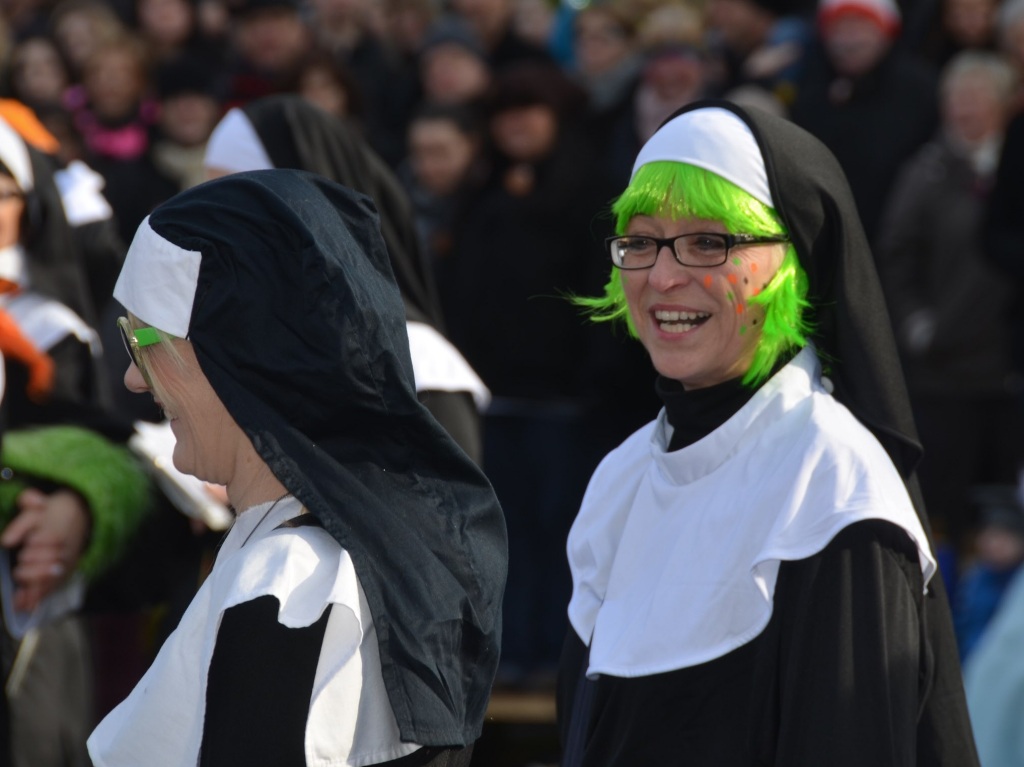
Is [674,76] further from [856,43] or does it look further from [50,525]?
[50,525]

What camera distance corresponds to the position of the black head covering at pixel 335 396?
78.7 inches

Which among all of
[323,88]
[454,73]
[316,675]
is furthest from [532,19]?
[316,675]

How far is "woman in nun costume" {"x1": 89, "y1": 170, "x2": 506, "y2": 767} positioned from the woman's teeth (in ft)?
2.60

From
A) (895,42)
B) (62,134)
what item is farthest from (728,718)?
(62,134)

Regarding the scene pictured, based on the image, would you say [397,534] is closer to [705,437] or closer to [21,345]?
[705,437]

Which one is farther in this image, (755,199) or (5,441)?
(5,441)

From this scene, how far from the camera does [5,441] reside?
145 inches

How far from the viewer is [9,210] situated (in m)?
4.39

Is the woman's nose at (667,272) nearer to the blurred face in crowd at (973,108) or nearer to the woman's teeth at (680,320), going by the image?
the woman's teeth at (680,320)

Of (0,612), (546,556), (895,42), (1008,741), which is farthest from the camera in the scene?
(895,42)

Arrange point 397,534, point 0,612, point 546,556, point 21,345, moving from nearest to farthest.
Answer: point 397,534, point 0,612, point 21,345, point 546,556

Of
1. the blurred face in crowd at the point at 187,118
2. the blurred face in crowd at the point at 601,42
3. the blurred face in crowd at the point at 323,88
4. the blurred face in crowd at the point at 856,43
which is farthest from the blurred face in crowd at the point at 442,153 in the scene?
the blurred face in crowd at the point at 856,43

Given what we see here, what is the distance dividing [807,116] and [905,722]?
495cm

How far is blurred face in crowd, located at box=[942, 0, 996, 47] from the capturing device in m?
7.49
